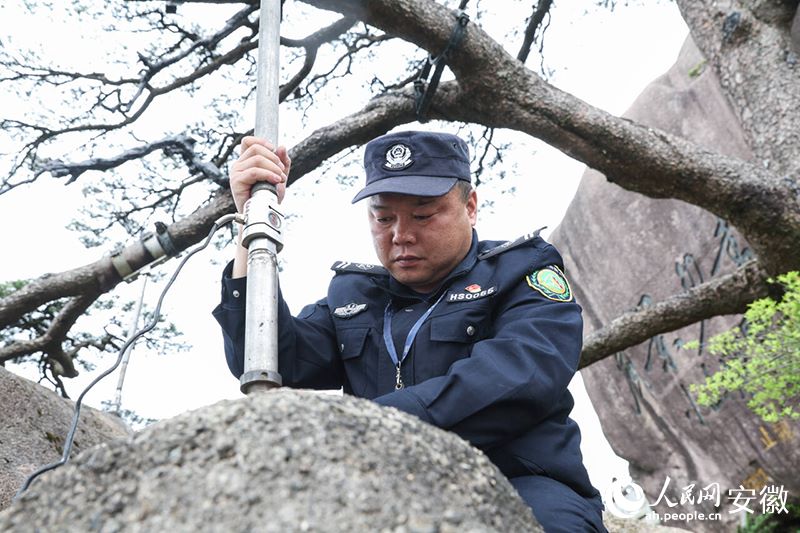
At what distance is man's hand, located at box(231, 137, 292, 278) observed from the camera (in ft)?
4.92

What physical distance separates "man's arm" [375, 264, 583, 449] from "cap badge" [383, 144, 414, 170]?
570mm

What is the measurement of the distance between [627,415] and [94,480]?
333 inches

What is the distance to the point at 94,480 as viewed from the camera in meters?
0.80

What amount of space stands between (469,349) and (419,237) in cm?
33

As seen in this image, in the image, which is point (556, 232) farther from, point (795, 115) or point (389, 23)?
point (389, 23)

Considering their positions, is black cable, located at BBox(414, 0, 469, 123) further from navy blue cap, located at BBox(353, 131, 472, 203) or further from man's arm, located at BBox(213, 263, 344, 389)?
man's arm, located at BBox(213, 263, 344, 389)

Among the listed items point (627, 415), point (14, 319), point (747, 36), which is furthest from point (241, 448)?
point (627, 415)

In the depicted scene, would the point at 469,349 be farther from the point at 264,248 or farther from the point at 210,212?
the point at 210,212

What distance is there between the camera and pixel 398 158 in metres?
1.90

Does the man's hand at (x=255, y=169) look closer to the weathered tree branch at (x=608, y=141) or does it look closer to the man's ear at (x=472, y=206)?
the man's ear at (x=472, y=206)

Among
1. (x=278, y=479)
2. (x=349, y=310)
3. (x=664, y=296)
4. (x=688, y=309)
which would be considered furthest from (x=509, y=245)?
(x=664, y=296)

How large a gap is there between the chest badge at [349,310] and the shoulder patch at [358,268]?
0.36 ft

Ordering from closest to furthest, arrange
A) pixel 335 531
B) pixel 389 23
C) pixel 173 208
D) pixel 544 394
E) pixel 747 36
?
pixel 335 531, pixel 544 394, pixel 389 23, pixel 747 36, pixel 173 208

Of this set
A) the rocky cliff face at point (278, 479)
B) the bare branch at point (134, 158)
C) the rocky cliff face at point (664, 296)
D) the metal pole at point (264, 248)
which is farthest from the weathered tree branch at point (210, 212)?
the rocky cliff face at point (664, 296)
